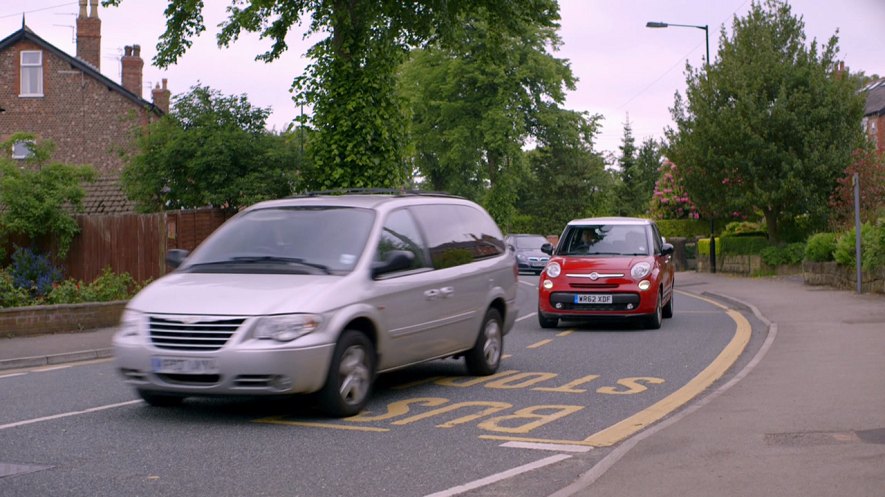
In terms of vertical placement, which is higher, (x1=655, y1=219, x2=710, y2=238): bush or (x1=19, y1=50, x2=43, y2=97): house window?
(x1=19, y1=50, x2=43, y2=97): house window

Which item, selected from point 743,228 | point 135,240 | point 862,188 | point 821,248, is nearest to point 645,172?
point 743,228

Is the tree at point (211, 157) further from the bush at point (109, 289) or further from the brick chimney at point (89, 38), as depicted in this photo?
the brick chimney at point (89, 38)

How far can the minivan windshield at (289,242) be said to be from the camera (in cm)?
914

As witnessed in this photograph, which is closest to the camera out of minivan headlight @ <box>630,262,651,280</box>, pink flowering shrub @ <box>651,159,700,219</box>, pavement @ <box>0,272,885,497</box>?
pavement @ <box>0,272,885,497</box>

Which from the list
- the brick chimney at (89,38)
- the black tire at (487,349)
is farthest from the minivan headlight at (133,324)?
the brick chimney at (89,38)

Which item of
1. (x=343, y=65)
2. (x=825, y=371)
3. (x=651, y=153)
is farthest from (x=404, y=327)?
(x=651, y=153)

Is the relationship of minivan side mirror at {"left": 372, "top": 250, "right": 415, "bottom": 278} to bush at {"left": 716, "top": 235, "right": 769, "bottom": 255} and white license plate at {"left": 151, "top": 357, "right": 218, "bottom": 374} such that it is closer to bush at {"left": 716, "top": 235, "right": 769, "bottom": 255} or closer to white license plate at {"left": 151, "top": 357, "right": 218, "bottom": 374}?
white license plate at {"left": 151, "top": 357, "right": 218, "bottom": 374}

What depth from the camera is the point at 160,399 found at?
30.1ft

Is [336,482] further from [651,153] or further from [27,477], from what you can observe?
[651,153]

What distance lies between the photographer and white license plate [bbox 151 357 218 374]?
8.14 metres

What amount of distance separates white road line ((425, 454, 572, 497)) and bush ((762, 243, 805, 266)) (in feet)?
82.4

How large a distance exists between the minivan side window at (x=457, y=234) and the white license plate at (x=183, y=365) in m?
2.84

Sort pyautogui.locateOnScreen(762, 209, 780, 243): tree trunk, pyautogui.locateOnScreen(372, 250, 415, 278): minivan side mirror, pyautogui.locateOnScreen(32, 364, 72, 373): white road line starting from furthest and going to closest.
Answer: pyautogui.locateOnScreen(762, 209, 780, 243): tree trunk < pyautogui.locateOnScreen(32, 364, 72, 373): white road line < pyautogui.locateOnScreen(372, 250, 415, 278): minivan side mirror

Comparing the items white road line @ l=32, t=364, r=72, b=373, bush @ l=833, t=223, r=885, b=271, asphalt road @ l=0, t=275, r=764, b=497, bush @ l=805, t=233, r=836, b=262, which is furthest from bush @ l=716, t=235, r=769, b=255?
white road line @ l=32, t=364, r=72, b=373
